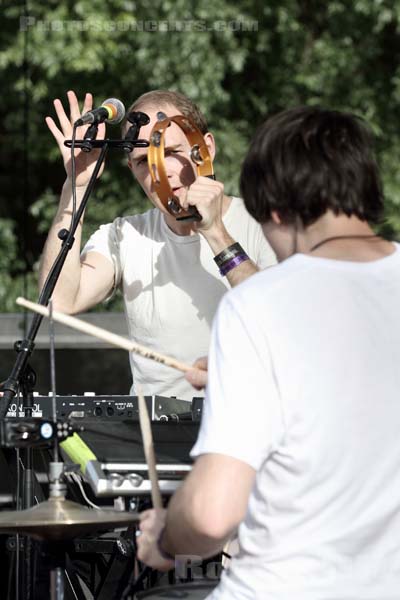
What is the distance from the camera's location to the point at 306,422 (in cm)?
175

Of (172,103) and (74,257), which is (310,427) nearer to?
(74,257)

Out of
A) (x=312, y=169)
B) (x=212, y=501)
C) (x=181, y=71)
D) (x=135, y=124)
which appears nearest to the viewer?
(x=212, y=501)

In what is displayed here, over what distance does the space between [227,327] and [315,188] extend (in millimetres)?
274

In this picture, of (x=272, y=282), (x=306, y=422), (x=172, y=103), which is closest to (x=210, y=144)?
(x=172, y=103)

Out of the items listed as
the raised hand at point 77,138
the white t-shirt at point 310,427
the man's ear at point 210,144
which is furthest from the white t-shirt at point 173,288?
the white t-shirt at point 310,427

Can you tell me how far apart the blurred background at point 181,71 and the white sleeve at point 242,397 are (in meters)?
6.57

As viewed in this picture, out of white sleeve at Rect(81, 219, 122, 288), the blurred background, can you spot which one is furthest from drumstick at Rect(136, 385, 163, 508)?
the blurred background

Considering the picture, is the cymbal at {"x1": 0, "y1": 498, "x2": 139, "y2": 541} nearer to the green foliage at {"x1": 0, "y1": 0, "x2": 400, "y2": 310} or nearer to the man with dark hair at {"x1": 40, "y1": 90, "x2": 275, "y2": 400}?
the man with dark hair at {"x1": 40, "y1": 90, "x2": 275, "y2": 400}

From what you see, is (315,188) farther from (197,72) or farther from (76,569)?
(197,72)

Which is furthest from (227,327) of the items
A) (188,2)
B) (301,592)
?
(188,2)

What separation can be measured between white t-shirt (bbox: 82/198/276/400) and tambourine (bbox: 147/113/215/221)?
25cm

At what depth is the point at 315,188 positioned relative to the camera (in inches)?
72.1

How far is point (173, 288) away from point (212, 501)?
1790 millimetres

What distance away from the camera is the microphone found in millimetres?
3207
